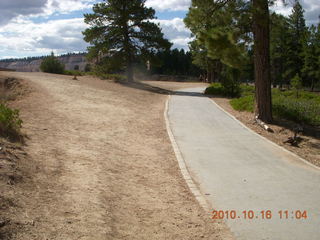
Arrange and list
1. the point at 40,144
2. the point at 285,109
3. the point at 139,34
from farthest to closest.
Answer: the point at 139,34 → the point at 285,109 → the point at 40,144

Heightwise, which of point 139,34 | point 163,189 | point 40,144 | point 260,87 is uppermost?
point 139,34

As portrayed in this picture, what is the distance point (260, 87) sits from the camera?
1398 centimetres

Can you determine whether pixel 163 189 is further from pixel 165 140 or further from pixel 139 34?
pixel 139 34

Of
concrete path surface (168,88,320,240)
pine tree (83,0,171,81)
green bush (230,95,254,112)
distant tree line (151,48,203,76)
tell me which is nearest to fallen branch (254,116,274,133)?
concrete path surface (168,88,320,240)

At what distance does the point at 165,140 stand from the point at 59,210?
6.16 metres

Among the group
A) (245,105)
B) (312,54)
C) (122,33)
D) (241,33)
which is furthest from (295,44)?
(241,33)

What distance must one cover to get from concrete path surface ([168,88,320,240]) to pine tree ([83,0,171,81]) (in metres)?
19.0

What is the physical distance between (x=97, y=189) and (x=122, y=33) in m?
25.2

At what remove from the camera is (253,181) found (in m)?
6.75

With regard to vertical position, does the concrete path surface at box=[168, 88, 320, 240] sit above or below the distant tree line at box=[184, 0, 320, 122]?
below

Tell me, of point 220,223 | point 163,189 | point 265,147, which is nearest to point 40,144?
point 163,189

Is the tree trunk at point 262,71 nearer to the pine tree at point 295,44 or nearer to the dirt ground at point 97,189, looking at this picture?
the dirt ground at point 97,189

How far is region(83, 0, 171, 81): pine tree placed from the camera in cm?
2845
